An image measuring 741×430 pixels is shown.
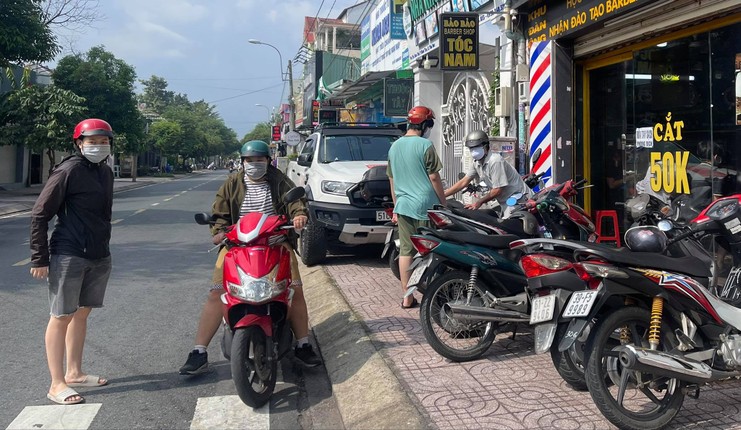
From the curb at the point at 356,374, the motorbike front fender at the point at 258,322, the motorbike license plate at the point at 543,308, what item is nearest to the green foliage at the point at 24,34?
the curb at the point at 356,374

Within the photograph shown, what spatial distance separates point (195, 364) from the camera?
4.77 meters

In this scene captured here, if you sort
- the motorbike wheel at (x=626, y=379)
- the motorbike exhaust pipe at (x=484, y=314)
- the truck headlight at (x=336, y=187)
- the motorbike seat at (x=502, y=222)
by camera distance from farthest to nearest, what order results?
the truck headlight at (x=336, y=187)
the motorbike seat at (x=502, y=222)
the motorbike exhaust pipe at (x=484, y=314)
the motorbike wheel at (x=626, y=379)

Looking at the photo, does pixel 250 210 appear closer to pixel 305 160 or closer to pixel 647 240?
pixel 647 240

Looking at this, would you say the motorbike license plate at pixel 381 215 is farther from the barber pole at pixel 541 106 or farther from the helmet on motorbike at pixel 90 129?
the helmet on motorbike at pixel 90 129

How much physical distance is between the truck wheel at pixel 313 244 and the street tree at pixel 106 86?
24707mm

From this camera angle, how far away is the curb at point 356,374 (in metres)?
3.81

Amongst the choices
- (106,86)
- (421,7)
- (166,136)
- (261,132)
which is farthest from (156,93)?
(421,7)

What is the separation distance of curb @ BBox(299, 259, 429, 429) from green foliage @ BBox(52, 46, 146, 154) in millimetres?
26962

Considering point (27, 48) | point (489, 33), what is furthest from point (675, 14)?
point (27, 48)

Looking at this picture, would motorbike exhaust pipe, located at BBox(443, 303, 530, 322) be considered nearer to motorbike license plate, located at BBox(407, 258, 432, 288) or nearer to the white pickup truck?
motorbike license plate, located at BBox(407, 258, 432, 288)

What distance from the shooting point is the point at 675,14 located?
6.30m

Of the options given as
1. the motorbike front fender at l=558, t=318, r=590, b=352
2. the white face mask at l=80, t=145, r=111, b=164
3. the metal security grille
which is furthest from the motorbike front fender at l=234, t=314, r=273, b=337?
the metal security grille

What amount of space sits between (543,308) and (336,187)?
5.17m

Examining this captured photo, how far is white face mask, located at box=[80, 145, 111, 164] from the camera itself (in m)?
4.49
